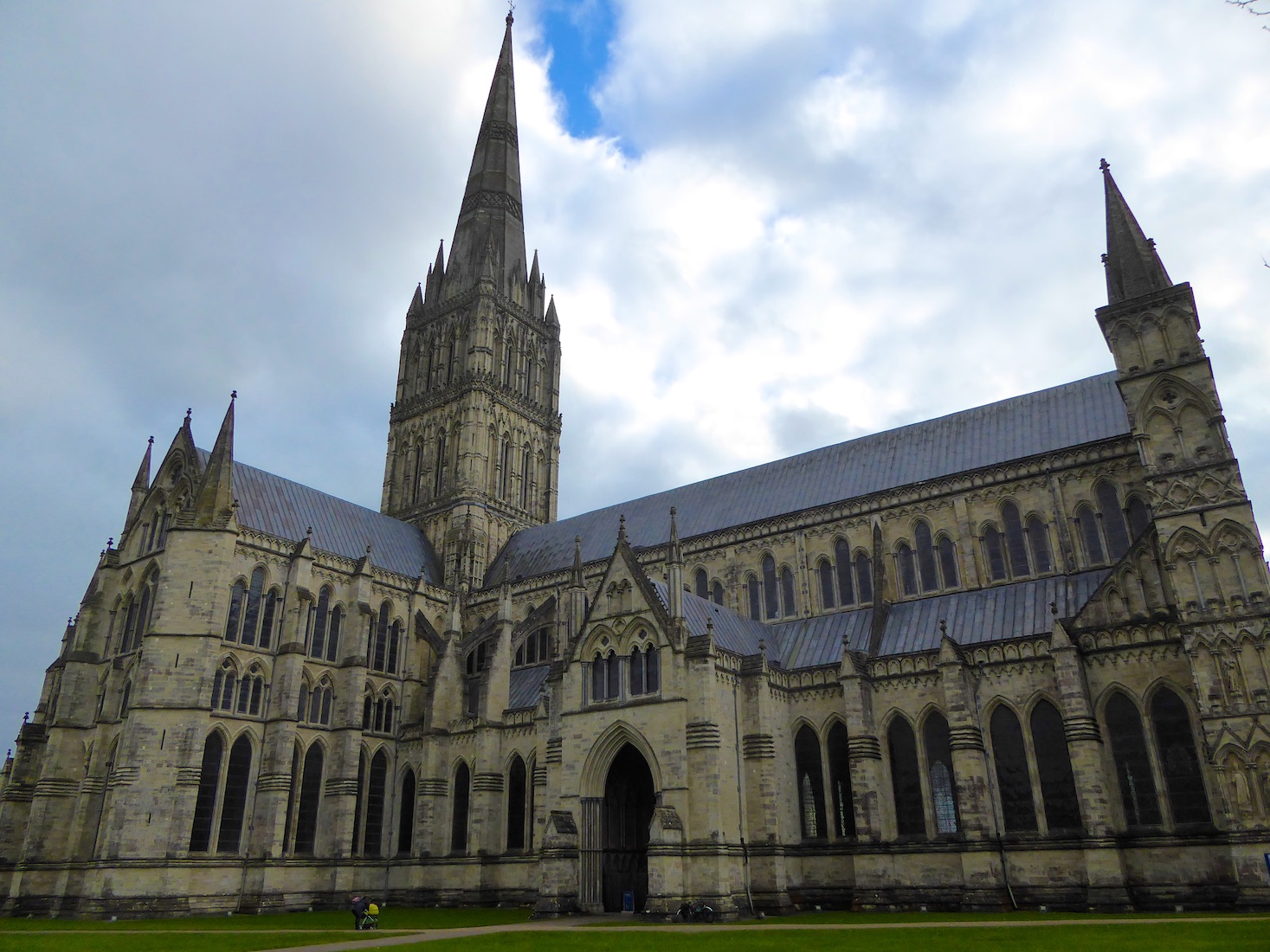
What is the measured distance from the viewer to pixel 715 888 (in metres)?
26.5

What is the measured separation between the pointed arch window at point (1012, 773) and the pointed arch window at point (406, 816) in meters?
25.9

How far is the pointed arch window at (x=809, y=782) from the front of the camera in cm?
3075

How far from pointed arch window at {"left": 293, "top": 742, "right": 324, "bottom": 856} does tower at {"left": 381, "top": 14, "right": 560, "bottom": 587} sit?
43.7ft

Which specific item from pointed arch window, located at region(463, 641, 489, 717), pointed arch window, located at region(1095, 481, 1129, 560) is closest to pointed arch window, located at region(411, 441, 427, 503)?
pointed arch window, located at region(463, 641, 489, 717)

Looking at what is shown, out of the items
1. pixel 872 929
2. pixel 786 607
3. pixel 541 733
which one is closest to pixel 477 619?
pixel 541 733

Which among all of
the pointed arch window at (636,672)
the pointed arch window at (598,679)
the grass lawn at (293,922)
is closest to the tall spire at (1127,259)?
the pointed arch window at (636,672)

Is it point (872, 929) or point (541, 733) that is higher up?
point (541, 733)

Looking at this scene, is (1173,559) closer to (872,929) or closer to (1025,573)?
(1025,573)

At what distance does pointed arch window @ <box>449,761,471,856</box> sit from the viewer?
3881 cm

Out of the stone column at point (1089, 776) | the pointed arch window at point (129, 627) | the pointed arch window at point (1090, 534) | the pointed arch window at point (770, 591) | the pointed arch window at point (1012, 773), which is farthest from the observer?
the pointed arch window at point (129, 627)

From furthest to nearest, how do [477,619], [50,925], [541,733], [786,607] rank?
[477,619], [786,607], [541,733], [50,925]

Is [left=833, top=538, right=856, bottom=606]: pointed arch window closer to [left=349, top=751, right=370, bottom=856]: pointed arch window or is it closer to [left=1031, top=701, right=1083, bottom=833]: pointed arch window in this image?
[left=1031, top=701, right=1083, bottom=833]: pointed arch window

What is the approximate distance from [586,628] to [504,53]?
55.4 m

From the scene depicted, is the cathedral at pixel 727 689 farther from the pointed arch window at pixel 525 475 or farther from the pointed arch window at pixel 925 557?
the pointed arch window at pixel 525 475
